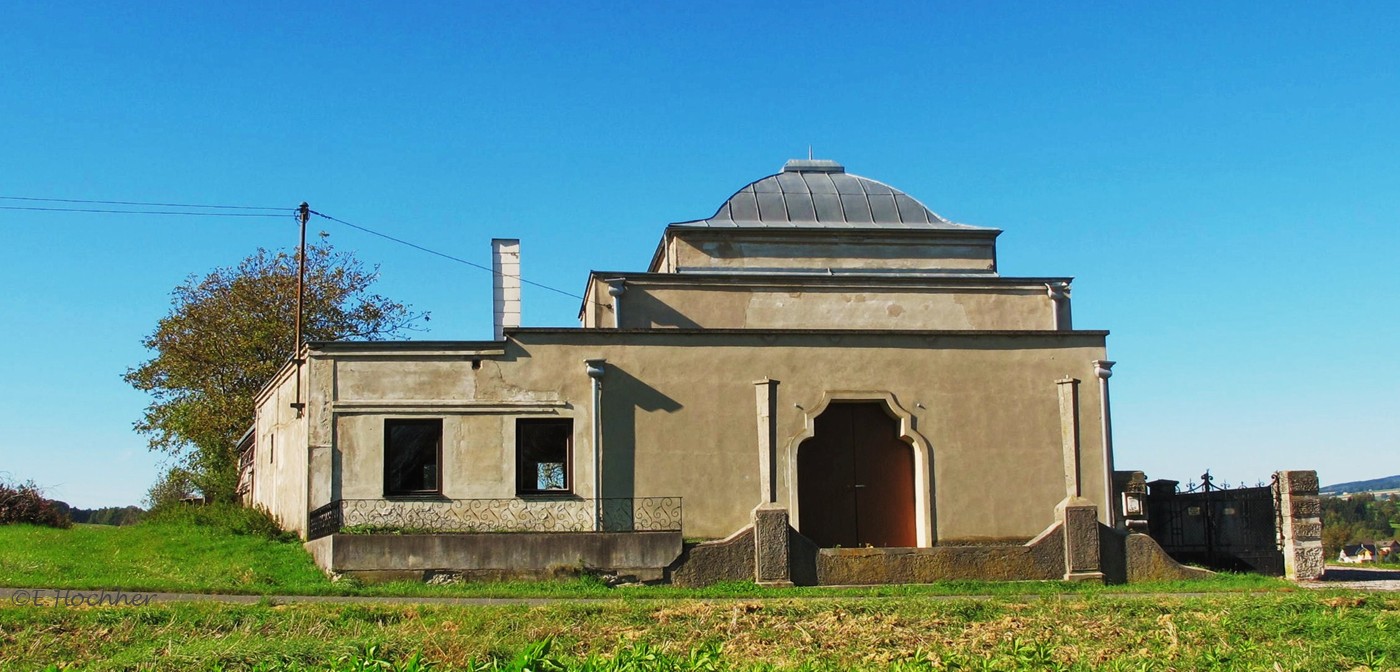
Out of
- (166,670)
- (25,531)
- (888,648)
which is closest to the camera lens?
(166,670)

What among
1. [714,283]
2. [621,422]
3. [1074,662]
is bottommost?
[1074,662]

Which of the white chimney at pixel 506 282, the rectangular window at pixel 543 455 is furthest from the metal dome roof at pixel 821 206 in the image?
the rectangular window at pixel 543 455

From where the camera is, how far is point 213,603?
15.4 m

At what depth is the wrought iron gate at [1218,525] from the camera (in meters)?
23.5

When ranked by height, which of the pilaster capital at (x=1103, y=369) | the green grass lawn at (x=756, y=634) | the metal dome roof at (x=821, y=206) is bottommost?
the green grass lawn at (x=756, y=634)

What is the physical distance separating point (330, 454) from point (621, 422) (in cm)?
471

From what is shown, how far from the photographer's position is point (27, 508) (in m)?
32.4

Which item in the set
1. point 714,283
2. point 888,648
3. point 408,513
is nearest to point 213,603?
point 408,513

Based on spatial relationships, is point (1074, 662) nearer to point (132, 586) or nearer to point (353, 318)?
point (132, 586)

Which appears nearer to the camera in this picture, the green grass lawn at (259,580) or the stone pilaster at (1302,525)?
the green grass lawn at (259,580)

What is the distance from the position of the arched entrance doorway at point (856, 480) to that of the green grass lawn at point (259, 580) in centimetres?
294

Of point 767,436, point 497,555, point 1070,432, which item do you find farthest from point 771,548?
point 1070,432

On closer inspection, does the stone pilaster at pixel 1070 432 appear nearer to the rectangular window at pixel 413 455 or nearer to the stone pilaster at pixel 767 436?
the stone pilaster at pixel 767 436

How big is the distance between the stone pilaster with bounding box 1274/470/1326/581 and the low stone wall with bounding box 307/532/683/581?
1061 centimetres
